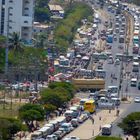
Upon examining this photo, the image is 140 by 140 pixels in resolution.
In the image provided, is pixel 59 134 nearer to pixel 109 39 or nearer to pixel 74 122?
pixel 74 122

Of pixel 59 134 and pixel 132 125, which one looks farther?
pixel 59 134

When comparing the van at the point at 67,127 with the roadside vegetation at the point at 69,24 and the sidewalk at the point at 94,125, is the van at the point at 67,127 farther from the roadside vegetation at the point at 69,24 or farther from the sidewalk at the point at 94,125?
the roadside vegetation at the point at 69,24

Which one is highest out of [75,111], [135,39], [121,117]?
[75,111]

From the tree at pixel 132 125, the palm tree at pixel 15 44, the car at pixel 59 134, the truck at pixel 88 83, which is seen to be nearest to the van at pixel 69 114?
the car at pixel 59 134

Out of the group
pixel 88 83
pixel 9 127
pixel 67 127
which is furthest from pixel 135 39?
pixel 9 127

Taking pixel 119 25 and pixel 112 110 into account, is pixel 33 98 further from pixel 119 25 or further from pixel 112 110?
pixel 119 25

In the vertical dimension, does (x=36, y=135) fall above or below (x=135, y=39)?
above

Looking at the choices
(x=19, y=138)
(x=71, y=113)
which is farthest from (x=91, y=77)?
(x=19, y=138)

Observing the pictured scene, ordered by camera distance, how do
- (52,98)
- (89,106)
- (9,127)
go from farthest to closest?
(89,106)
(52,98)
(9,127)
